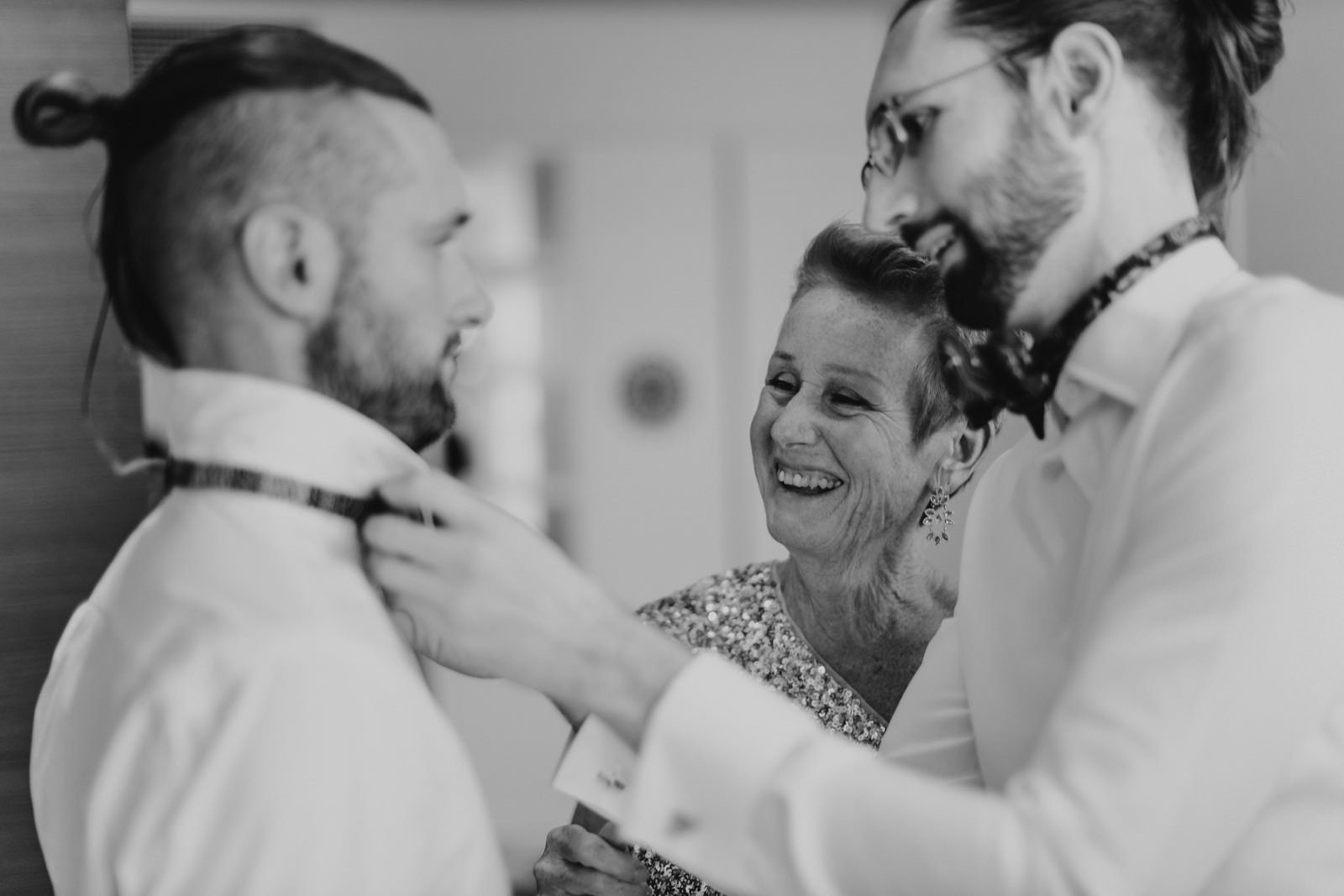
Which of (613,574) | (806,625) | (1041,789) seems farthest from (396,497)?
(613,574)

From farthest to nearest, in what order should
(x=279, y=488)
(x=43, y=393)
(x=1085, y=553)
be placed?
(x=43, y=393), (x=1085, y=553), (x=279, y=488)

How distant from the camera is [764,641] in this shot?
67.4 inches

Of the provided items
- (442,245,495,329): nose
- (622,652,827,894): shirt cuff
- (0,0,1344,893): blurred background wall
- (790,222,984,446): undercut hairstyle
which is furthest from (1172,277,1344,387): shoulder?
(0,0,1344,893): blurred background wall

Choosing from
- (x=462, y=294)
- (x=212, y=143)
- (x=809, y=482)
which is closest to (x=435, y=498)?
(x=462, y=294)

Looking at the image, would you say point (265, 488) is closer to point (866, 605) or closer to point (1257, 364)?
point (1257, 364)

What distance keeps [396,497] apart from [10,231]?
23.4 inches

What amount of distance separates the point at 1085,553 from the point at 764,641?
0.67 meters

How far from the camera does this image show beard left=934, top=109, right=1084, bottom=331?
41.5 inches

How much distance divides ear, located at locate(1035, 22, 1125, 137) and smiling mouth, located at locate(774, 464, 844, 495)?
0.67 metres

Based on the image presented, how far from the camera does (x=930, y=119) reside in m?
1.09

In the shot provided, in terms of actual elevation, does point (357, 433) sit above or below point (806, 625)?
above

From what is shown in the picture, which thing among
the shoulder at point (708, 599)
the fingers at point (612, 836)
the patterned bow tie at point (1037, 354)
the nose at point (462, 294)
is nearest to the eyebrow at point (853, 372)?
the shoulder at point (708, 599)

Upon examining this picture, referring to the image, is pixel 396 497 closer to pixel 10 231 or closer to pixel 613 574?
pixel 10 231

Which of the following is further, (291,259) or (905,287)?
(905,287)
